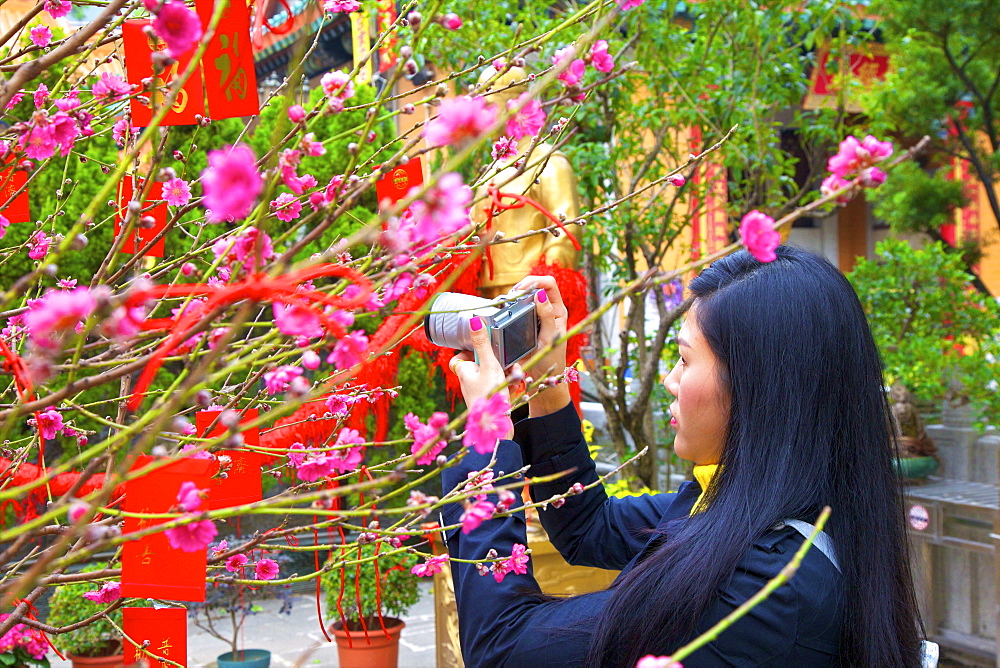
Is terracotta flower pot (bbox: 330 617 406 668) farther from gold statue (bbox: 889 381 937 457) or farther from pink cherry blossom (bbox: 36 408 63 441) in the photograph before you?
pink cherry blossom (bbox: 36 408 63 441)

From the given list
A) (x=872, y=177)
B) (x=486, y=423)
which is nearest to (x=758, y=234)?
(x=872, y=177)

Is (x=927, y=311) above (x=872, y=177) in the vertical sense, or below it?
below

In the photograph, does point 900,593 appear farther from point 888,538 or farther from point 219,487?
point 219,487

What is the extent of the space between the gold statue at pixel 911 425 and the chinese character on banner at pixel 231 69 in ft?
12.7

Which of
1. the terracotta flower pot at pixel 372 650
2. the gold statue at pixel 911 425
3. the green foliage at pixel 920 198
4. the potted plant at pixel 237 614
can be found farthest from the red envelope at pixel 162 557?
the green foliage at pixel 920 198

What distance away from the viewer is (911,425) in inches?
171

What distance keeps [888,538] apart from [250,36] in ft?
3.26

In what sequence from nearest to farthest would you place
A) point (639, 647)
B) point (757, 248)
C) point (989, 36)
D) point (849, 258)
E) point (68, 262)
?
point (757, 248) < point (639, 647) < point (68, 262) < point (989, 36) < point (849, 258)

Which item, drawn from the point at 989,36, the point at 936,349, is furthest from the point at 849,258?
the point at 936,349

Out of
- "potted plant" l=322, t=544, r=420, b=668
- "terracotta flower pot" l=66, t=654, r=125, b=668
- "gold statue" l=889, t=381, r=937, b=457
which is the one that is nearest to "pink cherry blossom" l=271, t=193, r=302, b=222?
"potted plant" l=322, t=544, r=420, b=668

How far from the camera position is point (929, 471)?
4328mm

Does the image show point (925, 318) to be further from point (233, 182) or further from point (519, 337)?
point (233, 182)

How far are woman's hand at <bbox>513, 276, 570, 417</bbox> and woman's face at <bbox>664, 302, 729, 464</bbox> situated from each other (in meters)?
0.17

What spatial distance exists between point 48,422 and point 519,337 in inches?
22.9
